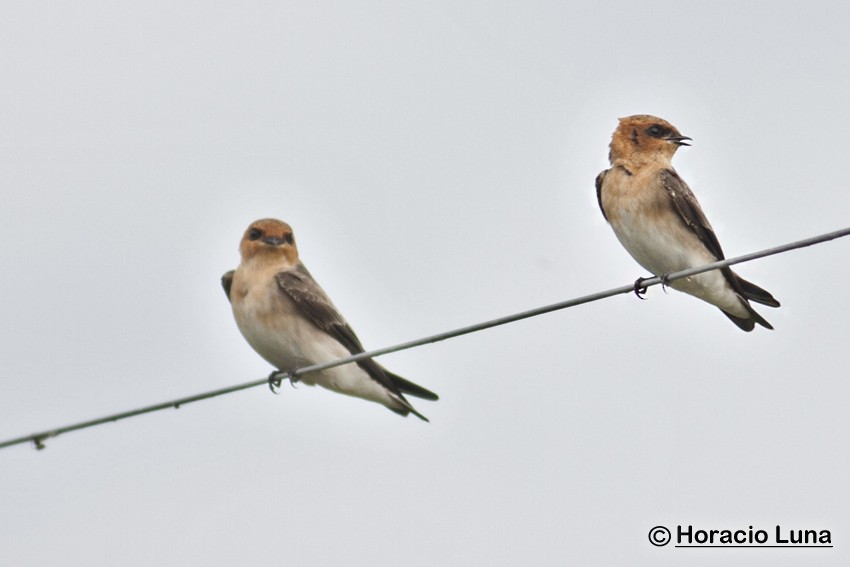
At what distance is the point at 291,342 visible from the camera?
1016cm

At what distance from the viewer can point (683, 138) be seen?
1103 centimetres

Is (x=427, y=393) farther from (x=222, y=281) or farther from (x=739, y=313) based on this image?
(x=739, y=313)

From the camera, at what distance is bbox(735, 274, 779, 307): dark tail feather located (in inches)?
425

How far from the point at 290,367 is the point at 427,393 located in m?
0.94

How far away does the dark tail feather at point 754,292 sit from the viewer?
10.8m

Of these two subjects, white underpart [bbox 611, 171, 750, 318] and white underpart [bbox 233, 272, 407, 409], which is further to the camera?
white underpart [bbox 611, 171, 750, 318]

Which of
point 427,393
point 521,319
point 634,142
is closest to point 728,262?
point 521,319

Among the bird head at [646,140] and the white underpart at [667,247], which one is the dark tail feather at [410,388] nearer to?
the white underpart at [667,247]

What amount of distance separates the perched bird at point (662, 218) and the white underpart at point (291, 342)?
2009mm

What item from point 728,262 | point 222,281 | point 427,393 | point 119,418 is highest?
point 222,281

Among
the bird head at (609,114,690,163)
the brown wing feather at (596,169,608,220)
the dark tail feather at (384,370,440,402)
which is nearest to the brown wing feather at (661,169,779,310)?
the bird head at (609,114,690,163)

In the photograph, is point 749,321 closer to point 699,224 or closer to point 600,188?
point 699,224

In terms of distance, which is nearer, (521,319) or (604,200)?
(521,319)

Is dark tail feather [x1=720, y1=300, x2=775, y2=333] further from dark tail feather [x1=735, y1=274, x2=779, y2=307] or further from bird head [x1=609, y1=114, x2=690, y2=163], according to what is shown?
bird head [x1=609, y1=114, x2=690, y2=163]
